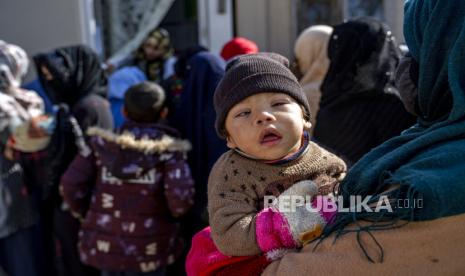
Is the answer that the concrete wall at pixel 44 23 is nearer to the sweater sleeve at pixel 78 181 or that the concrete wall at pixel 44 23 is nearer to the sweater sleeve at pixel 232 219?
the sweater sleeve at pixel 78 181

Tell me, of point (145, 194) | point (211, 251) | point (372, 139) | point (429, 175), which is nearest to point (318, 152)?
point (211, 251)

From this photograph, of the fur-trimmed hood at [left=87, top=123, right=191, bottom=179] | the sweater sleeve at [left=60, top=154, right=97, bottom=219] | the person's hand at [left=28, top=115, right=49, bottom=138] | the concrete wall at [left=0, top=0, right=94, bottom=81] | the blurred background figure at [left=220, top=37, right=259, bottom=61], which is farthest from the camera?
the concrete wall at [left=0, top=0, right=94, bottom=81]

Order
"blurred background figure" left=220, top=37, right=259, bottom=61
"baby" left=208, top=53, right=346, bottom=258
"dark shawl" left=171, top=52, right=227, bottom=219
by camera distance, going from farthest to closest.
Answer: "blurred background figure" left=220, top=37, right=259, bottom=61, "dark shawl" left=171, top=52, right=227, bottom=219, "baby" left=208, top=53, right=346, bottom=258

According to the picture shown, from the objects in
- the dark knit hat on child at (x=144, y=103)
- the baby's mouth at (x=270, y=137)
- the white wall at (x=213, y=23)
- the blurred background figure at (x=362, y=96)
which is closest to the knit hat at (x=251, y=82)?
the baby's mouth at (x=270, y=137)

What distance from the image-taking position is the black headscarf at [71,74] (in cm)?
372

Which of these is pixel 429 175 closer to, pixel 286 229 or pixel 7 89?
pixel 286 229

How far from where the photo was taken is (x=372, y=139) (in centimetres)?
270

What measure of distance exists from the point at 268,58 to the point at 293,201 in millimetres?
477

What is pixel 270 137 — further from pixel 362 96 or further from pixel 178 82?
pixel 178 82

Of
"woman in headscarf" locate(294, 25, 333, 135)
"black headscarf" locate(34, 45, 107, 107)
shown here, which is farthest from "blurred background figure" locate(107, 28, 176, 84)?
"woman in headscarf" locate(294, 25, 333, 135)

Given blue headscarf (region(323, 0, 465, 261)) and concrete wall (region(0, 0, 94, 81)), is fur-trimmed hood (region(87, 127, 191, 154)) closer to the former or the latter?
blue headscarf (region(323, 0, 465, 261))

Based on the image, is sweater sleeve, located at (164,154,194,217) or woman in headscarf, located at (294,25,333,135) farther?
woman in headscarf, located at (294,25,333,135)

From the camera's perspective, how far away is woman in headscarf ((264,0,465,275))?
1.06m

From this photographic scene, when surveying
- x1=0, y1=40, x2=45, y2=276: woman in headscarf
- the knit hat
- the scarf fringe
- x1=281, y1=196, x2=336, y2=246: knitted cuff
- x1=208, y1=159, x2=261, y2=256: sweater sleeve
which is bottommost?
x1=0, y1=40, x2=45, y2=276: woman in headscarf
